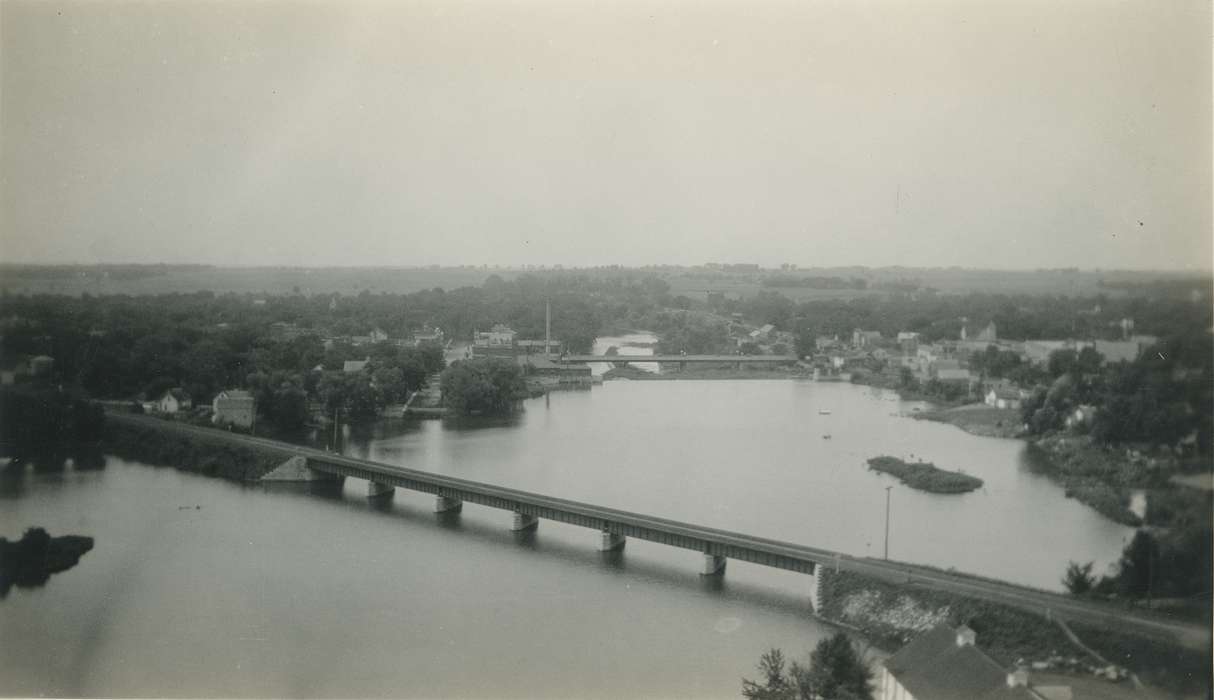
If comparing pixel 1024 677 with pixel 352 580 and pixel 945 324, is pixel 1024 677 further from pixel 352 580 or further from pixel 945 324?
pixel 945 324

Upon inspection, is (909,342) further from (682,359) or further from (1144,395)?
(1144,395)

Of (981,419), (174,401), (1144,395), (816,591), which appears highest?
(1144,395)

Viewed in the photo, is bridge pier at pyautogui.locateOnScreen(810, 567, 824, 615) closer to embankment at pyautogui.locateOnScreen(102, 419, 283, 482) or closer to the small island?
the small island

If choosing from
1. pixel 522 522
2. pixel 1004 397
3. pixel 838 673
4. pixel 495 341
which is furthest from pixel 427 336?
pixel 838 673

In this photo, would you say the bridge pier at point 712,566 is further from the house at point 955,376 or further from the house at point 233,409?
the house at point 233,409

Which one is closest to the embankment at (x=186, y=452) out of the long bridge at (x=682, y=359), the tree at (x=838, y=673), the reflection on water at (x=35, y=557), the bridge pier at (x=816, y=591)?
the reflection on water at (x=35, y=557)

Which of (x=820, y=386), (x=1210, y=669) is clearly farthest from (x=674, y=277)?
(x=1210, y=669)

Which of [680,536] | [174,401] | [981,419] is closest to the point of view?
[680,536]
